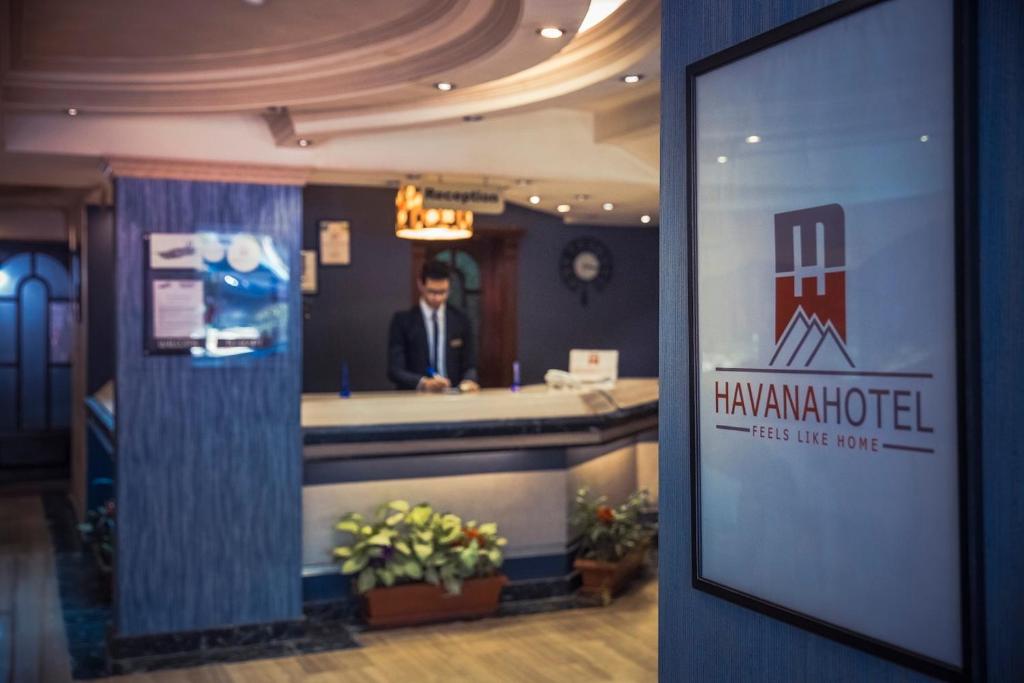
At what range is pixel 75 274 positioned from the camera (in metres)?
9.21

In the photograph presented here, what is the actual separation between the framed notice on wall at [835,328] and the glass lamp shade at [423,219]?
404 centimetres

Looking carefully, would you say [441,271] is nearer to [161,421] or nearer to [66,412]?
[161,421]

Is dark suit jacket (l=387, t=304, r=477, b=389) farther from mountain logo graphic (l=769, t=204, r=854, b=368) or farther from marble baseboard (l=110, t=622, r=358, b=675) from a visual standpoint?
mountain logo graphic (l=769, t=204, r=854, b=368)

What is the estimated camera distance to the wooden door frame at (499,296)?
31.5ft

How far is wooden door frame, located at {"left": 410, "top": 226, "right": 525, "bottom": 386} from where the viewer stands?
31.5 ft

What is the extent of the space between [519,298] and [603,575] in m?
3.80

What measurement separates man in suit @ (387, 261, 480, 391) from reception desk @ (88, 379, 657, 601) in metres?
0.59

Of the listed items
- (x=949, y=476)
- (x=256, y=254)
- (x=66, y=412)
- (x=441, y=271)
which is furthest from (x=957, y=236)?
(x=66, y=412)

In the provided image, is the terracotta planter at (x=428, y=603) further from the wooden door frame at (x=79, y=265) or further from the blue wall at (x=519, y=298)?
the wooden door frame at (x=79, y=265)

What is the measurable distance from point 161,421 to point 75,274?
423 centimetres

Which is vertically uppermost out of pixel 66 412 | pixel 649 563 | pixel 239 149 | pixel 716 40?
pixel 239 149

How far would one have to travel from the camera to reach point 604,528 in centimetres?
643

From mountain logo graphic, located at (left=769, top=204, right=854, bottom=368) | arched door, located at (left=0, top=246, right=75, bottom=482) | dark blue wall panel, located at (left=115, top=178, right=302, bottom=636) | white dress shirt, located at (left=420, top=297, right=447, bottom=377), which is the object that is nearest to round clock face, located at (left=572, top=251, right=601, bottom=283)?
white dress shirt, located at (left=420, top=297, right=447, bottom=377)

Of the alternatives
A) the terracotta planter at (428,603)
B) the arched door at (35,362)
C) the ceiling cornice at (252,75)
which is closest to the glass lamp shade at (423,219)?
the ceiling cornice at (252,75)
